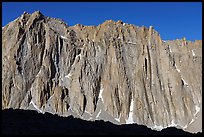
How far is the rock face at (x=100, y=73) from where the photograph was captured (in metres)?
143

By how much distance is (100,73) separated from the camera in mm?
152875

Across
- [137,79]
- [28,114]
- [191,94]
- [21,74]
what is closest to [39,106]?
[21,74]

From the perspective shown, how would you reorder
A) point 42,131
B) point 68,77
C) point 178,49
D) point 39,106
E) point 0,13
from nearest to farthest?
1. point 0,13
2. point 42,131
3. point 39,106
4. point 68,77
5. point 178,49

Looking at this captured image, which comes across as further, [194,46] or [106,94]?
[194,46]

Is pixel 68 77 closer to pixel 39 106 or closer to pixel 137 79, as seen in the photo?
pixel 39 106

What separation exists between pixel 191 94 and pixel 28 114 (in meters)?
135

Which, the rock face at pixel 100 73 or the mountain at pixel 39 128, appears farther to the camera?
the rock face at pixel 100 73

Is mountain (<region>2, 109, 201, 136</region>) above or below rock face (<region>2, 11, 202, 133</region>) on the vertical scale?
below

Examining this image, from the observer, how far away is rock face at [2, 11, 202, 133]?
143 metres

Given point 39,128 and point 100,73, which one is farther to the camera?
point 100,73

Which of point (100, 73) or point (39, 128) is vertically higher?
point (100, 73)

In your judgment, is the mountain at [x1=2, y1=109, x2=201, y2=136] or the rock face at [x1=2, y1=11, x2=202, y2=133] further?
the rock face at [x1=2, y1=11, x2=202, y2=133]

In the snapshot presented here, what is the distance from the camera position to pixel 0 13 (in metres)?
19.0

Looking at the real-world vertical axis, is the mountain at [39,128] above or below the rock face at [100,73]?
below
